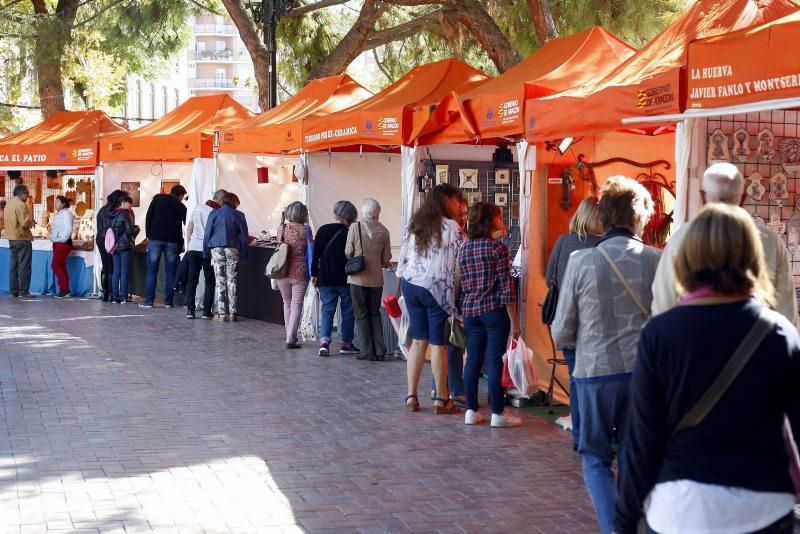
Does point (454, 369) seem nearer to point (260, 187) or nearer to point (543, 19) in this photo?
point (543, 19)

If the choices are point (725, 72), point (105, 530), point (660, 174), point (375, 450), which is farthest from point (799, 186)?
point (105, 530)

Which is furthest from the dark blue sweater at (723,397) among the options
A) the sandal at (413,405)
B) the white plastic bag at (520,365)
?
the sandal at (413,405)

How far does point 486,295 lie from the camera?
802 cm

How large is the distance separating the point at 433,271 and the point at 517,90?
69.2 inches

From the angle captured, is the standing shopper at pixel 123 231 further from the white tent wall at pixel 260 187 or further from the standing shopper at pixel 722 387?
the standing shopper at pixel 722 387

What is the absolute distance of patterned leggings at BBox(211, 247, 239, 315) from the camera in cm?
1502

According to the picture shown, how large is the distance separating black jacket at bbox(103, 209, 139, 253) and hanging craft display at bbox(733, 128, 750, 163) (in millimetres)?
11933

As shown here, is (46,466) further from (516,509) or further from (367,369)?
(367,369)

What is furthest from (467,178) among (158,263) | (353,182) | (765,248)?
(765,248)

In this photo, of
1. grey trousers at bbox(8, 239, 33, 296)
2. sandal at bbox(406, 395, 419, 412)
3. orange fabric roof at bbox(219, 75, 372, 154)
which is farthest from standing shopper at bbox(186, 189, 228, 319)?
sandal at bbox(406, 395, 419, 412)

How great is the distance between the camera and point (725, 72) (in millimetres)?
6566

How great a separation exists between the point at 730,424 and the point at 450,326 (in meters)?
5.63

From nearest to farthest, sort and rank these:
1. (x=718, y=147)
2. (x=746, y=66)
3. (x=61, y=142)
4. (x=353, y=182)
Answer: (x=746, y=66) → (x=718, y=147) → (x=353, y=182) → (x=61, y=142)

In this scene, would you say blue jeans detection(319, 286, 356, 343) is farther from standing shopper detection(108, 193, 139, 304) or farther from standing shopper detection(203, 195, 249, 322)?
standing shopper detection(108, 193, 139, 304)
